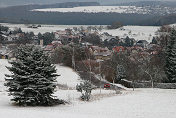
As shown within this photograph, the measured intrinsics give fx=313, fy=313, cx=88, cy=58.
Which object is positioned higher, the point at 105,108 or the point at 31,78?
the point at 31,78

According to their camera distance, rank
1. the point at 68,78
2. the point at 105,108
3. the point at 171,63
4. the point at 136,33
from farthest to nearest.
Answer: the point at 136,33
the point at 68,78
the point at 171,63
the point at 105,108

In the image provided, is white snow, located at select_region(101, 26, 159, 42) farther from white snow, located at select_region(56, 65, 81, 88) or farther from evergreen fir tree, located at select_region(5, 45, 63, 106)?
evergreen fir tree, located at select_region(5, 45, 63, 106)

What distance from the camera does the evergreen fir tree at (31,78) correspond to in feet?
61.5

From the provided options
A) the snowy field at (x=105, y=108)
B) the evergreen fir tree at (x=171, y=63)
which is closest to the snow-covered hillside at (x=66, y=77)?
the evergreen fir tree at (x=171, y=63)

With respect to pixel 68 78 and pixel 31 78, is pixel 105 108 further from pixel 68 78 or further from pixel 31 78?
pixel 68 78

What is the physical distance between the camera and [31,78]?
18.9 m

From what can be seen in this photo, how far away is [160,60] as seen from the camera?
164ft

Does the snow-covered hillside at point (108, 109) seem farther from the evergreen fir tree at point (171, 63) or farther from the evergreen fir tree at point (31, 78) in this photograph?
the evergreen fir tree at point (171, 63)

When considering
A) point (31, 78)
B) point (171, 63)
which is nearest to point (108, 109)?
point (31, 78)

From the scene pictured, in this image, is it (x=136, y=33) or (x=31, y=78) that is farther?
(x=136, y=33)

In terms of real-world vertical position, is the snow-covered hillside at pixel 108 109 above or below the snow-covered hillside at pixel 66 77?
above

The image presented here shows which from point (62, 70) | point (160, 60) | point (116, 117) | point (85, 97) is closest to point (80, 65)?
point (62, 70)

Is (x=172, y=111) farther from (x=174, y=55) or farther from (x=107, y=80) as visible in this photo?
(x=107, y=80)

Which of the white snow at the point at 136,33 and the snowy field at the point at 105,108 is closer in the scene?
the snowy field at the point at 105,108
